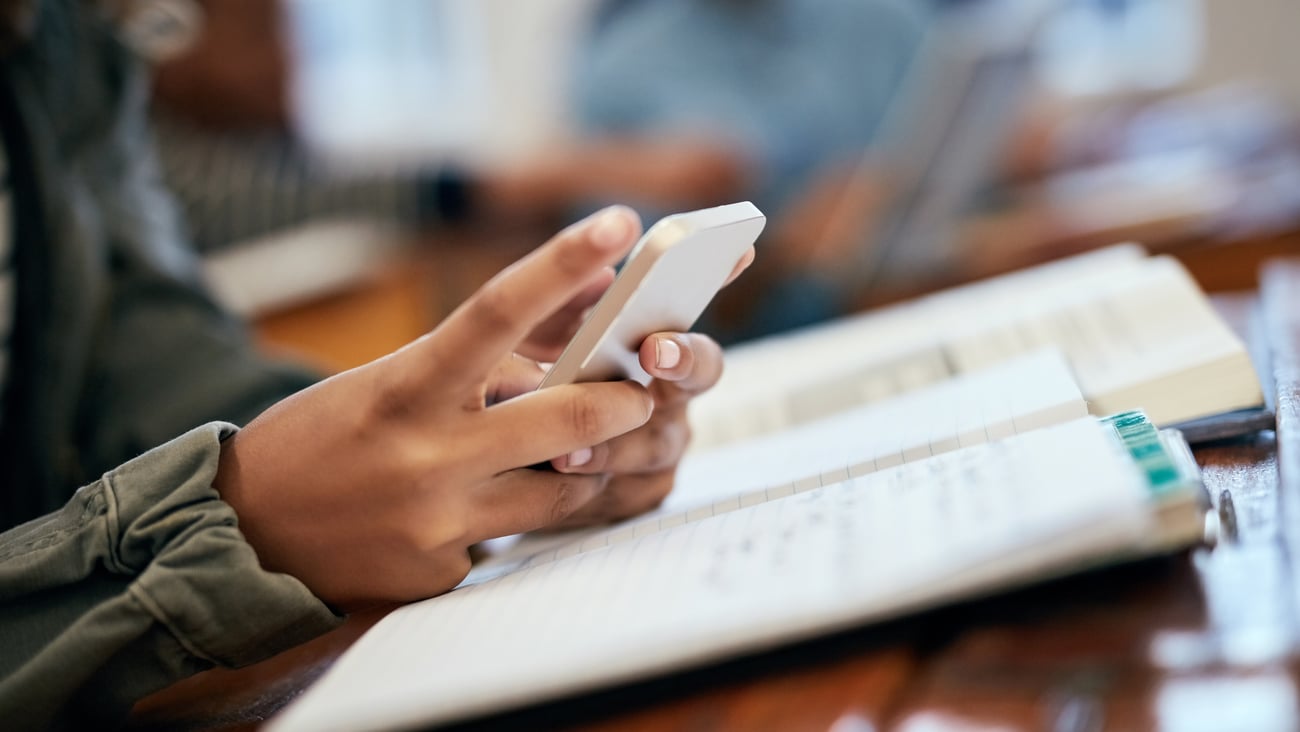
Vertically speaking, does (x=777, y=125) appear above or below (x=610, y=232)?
below

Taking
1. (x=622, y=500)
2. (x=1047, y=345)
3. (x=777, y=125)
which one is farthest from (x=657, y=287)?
(x=777, y=125)

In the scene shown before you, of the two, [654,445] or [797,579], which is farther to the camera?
[654,445]

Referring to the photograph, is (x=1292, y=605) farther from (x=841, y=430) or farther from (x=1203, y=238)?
(x=1203, y=238)

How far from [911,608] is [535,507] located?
0.15 meters

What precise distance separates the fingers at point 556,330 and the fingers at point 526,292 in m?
0.16

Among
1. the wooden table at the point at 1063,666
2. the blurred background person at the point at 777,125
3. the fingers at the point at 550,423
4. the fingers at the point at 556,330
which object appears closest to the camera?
the wooden table at the point at 1063,666

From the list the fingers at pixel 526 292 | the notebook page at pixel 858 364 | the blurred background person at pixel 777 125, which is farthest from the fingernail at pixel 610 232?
the blurred background person at pixel 777 125

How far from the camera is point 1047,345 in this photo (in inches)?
19.3

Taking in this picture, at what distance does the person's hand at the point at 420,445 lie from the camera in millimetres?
315

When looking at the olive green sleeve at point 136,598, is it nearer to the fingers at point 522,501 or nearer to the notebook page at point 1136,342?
the fingers at point 522,501

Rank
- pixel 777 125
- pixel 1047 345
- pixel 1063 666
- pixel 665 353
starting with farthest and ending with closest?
1. pixel 777 125
2. pixel 1047 345
3. pixel 665 353
4. pixel 1063 666

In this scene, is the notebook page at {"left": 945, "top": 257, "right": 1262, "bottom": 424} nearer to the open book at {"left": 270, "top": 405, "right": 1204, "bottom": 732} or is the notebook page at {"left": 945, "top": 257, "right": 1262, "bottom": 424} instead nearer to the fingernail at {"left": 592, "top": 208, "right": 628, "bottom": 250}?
the open book at {"left": 270, "top": 405, "right": 1204, "bottom": 732}

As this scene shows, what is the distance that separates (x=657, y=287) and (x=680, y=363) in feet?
0.16

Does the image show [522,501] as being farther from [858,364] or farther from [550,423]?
[858,364]
